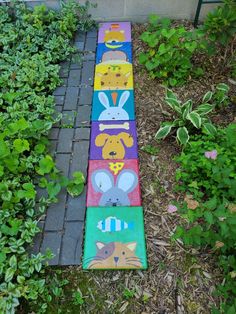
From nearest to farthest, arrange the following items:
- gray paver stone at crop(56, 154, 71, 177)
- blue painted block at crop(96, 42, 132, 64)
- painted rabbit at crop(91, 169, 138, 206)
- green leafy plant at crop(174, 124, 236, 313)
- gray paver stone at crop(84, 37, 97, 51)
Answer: green leafy plant at crop(174, 124, 236, 313) < painted rabbit at crop(91, 169, 138, 206) < gray paver stone at crop(56, 154, 71, 177) < blue painted block at crop(96, 42, 132, 64) < gray paver stone at crop(84, 37, 97, 51)

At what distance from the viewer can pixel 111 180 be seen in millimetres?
2725

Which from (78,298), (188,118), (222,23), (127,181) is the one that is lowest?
(78,298)

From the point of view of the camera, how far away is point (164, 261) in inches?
92.5

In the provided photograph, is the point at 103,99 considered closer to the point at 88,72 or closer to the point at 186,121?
the point at 88,72

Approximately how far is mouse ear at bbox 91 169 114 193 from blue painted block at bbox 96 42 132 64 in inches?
54.5

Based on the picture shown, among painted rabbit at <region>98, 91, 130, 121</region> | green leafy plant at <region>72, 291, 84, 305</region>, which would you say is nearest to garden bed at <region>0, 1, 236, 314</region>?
green leafy plant at <region>72, 291, 84, 305</region>

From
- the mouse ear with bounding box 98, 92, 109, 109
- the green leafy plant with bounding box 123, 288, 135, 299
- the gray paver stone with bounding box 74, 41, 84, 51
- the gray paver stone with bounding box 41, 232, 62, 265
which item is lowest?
the green leafy plant with bounding box 123, 288, 135, 299

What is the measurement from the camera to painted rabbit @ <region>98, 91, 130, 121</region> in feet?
10.3

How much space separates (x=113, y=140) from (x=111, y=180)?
0.41 metres

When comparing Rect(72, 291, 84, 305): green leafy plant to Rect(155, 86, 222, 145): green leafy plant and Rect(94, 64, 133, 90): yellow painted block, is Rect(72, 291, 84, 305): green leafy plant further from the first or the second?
Rect(94, 64, 133, 90): yellow painted block

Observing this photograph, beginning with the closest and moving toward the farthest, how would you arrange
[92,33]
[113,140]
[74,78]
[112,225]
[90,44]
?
[112,225]
[113,140]
[74,78]
[90,44]
[92,33]

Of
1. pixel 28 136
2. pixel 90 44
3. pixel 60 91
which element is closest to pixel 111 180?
pixel 28 136

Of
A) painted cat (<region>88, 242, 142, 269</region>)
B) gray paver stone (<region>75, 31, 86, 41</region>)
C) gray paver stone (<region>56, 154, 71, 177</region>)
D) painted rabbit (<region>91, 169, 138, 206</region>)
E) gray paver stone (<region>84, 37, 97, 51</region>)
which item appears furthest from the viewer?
gray paver stone (<region>75, 31, 86, 41</region>)

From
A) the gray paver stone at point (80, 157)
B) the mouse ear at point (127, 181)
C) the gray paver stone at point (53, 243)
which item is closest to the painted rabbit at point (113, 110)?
the gray paver stone at point (80, 157)
